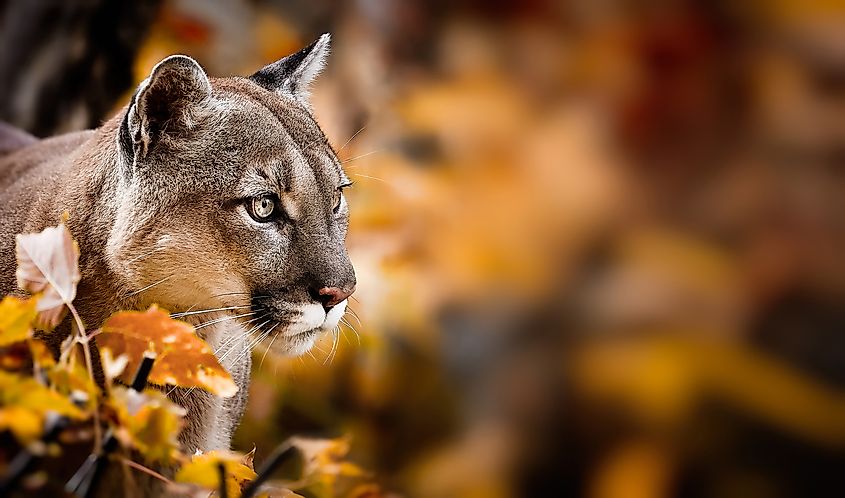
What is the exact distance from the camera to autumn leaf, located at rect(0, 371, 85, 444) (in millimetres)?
1216

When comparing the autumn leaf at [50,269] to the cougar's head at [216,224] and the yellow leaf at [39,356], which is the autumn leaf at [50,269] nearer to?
the yellow leaf at [39,356]

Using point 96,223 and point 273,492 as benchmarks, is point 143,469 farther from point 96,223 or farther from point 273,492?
point 96,223

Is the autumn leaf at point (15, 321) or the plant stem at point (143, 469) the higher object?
the autumn leaf at point (15, 321)

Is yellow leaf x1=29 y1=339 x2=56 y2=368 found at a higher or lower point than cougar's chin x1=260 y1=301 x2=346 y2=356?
lower

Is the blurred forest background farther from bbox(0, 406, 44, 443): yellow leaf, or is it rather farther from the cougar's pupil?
bbox(0, 406, 44, 443): yellow leaf

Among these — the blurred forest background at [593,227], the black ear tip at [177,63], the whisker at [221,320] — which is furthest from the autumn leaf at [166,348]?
the blurred forest background at [593,227]

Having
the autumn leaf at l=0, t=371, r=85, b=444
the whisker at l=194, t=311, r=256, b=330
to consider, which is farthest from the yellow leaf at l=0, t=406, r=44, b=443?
the whisker at l=194, t=311, r=256, b=330

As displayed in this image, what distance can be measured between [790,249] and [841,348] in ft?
1.38

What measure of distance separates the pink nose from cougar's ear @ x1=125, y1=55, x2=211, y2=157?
443 millimetres

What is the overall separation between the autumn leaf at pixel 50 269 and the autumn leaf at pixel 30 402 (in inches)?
7.5

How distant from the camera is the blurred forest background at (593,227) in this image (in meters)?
2.35

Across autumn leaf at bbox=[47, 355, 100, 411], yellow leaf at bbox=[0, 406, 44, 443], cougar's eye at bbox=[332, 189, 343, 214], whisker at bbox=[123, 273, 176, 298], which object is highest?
cougar's eye at bbox=[332, 189, 343, 214]

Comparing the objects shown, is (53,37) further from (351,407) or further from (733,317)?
(733,317)

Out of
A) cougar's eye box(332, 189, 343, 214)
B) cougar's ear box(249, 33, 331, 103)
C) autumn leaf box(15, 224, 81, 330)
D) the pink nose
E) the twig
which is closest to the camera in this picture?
the twig
